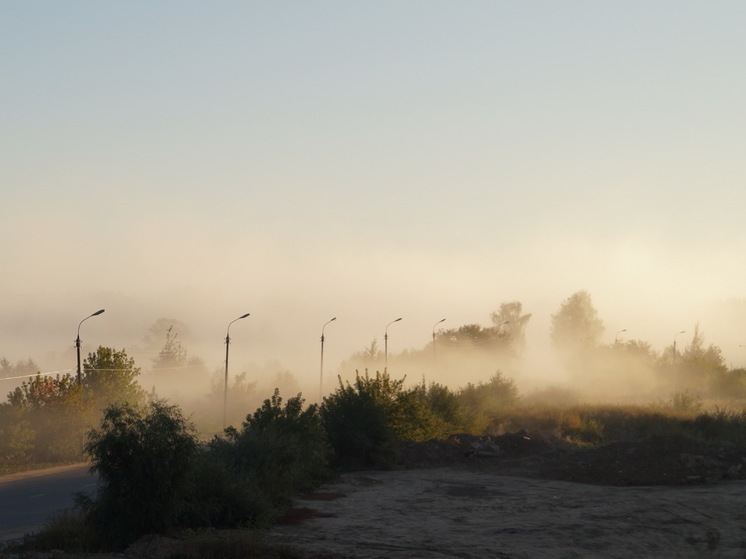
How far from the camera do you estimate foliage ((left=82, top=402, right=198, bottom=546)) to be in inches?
650

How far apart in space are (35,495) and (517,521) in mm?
17922

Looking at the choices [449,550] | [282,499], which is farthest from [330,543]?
[282,499]

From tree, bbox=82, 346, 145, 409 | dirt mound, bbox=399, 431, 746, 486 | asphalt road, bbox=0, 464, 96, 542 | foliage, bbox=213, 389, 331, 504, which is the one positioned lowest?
asphalt road, bbox=0, 464, 96, 542

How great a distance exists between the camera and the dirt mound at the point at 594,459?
27.8m

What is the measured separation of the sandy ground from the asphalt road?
6.39 meters

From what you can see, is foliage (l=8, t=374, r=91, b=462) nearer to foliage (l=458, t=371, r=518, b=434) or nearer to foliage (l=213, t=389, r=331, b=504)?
foliage (l=458, t=371, r=518, b=434)

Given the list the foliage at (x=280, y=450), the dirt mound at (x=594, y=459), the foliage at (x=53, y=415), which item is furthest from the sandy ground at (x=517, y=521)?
the foliage at (x=53, y=415)

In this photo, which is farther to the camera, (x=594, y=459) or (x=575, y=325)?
(x=575, y=325)

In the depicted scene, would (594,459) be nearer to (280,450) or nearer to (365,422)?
(365,422)

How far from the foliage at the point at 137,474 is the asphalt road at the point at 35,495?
132cm

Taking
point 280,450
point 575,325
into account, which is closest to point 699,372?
point 575,325

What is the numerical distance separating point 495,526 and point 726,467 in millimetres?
13633

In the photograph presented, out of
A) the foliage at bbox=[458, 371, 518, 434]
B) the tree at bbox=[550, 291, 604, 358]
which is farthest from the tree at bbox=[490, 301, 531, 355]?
the foliage at bbox=[458, 371, 518, 434]

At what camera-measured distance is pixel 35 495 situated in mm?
28344
